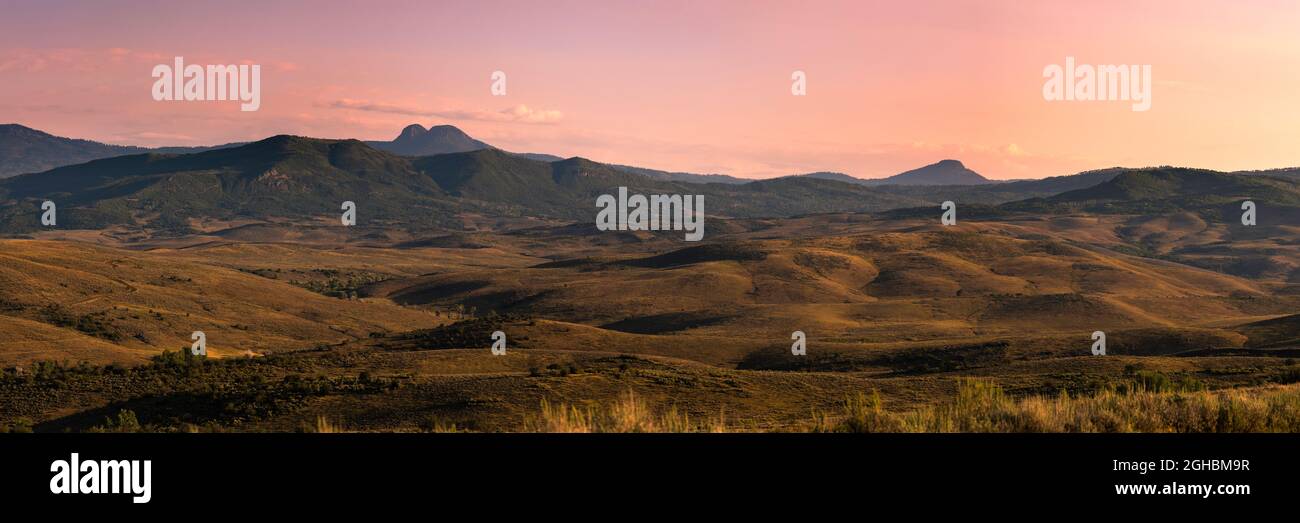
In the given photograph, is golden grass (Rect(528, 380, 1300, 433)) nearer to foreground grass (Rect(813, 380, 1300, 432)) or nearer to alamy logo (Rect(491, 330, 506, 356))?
foreground grass (Rect(813, 380, 1300, 432))

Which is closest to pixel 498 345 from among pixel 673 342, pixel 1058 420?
pixel 673 342

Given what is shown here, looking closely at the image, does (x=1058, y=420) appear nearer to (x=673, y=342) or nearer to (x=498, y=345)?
(x=498, y=345)
